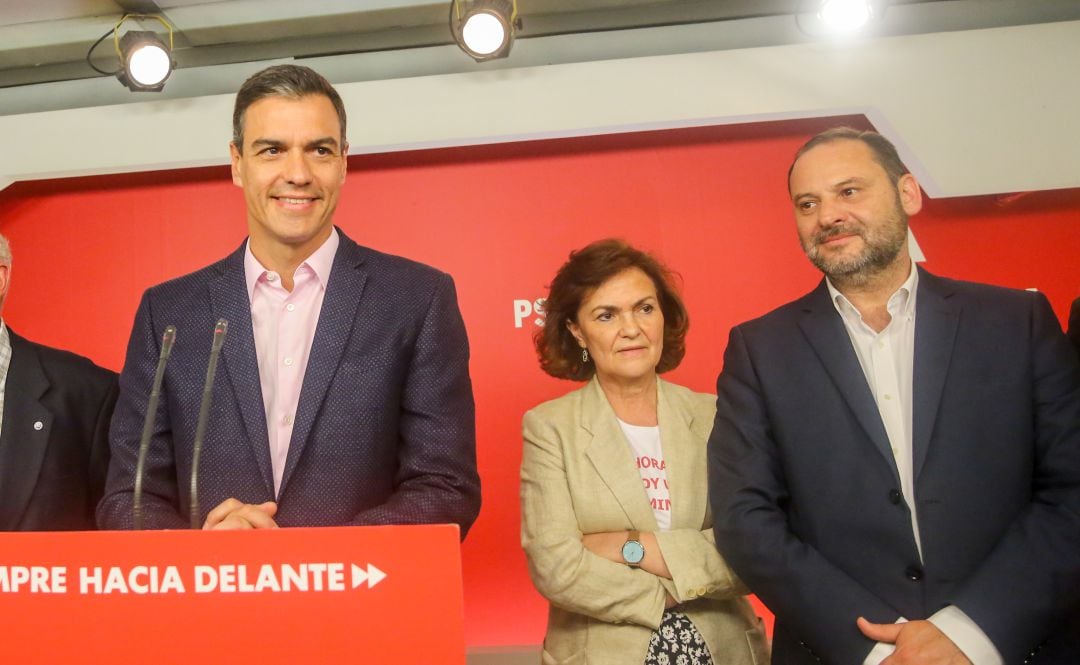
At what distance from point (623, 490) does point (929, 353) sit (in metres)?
0.73

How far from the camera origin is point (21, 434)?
2223 millimetres

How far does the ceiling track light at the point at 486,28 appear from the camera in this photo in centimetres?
291

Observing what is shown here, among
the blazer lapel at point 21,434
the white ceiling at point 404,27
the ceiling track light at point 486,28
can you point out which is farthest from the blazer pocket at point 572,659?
the white ceiling at point 404,27

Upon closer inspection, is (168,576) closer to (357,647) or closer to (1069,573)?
(357,647)

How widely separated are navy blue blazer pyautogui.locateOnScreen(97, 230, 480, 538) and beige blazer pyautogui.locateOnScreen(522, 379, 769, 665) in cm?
34

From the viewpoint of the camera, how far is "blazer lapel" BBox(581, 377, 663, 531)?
2.07 meters

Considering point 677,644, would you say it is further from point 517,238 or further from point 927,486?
point 517,238

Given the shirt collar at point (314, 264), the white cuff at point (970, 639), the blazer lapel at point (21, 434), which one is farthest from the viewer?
the blazer lapel at point (21, 434)

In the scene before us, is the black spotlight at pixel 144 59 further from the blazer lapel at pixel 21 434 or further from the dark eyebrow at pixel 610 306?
the dark eyebrow at pixel 610 306

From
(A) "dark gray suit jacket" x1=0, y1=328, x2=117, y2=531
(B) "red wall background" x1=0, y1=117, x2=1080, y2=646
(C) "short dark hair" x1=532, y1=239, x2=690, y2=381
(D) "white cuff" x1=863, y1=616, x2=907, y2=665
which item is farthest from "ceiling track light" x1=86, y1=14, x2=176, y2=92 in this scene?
(D) "white cuff" x1=863, y1=616, x2=907, y2=665

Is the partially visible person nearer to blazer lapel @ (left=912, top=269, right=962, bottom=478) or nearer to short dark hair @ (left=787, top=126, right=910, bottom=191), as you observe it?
blazer lapel @ (left=912, top=269, right=962, bottom=478)

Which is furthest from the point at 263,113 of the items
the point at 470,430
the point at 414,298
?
the point at 470,430

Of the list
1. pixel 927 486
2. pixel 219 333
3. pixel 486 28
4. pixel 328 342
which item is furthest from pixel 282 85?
pixel 927 486

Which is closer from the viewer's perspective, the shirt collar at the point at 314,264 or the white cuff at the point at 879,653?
the white cuff at the point at 879,653
